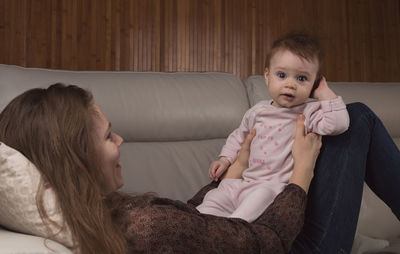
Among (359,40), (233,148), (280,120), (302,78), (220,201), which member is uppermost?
(359,40)

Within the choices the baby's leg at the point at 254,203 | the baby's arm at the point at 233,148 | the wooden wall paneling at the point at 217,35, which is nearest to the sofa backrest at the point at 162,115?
the baby's arm at the point at 233,148

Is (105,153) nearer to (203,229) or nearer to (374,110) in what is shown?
(203,229)

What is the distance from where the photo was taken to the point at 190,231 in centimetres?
84

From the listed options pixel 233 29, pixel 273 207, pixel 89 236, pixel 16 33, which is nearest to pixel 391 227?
pixel 273 207

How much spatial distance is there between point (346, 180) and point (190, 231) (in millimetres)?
499

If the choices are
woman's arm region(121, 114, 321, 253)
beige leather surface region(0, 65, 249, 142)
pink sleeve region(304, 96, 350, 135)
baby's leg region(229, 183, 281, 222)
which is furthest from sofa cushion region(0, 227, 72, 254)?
beige leather surface region(0, 65, 249, 142)

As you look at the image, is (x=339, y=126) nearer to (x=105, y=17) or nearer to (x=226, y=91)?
(x=226, y=91)

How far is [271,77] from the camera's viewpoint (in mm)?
1401

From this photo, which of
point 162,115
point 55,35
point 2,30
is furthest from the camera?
point 55,35

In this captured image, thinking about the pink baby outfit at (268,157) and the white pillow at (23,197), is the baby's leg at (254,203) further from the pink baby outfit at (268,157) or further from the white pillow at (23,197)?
the white pillow at (23,197)

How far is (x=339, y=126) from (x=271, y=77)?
0.32 metres

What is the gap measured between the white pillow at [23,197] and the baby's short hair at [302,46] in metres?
0.87

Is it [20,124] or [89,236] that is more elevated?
[20,124]

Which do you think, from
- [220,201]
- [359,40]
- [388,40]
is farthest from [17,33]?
[388,40]
